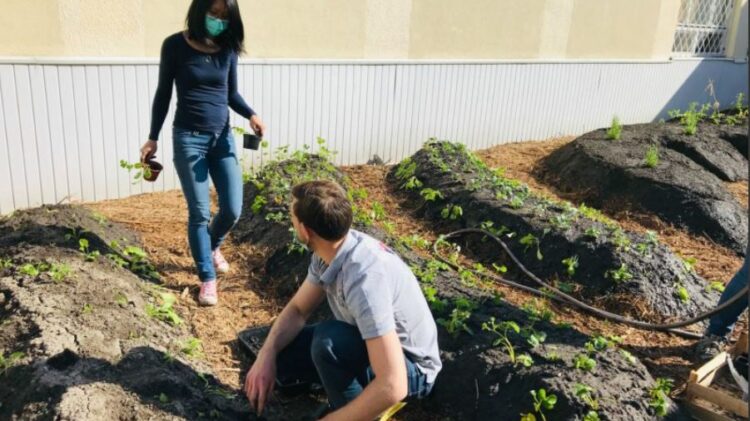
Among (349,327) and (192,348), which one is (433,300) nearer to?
(349,327)

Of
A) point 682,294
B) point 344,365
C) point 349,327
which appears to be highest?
point 349,327

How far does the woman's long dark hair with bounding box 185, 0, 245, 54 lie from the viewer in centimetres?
349

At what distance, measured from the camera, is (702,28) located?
12.9 metres

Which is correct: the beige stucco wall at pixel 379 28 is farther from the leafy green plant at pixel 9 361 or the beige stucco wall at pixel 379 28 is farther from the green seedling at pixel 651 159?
the leafy green plant at pixel 9 361

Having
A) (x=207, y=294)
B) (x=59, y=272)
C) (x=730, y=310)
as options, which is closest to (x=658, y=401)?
(x=730, y=310)

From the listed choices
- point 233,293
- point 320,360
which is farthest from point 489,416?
point 233,293

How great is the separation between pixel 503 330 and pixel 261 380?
4.12 feet

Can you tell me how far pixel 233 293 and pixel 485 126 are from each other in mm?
5481

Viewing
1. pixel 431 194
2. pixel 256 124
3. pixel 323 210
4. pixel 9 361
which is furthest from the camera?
pixel 431 194

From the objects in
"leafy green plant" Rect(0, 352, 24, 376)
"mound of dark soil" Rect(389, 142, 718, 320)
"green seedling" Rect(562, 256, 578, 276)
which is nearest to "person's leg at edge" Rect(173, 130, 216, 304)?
"leafy green plant" Rect(0, 352, 24, 376)

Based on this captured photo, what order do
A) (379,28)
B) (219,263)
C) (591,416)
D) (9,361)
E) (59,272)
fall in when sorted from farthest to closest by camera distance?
(379,28)
(219,263)
(59,272)
(9,361)
(591,416)

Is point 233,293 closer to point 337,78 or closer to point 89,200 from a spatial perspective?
point 89,200

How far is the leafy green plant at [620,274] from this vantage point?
443 centimetres

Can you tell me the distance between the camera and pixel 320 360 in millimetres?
2564
